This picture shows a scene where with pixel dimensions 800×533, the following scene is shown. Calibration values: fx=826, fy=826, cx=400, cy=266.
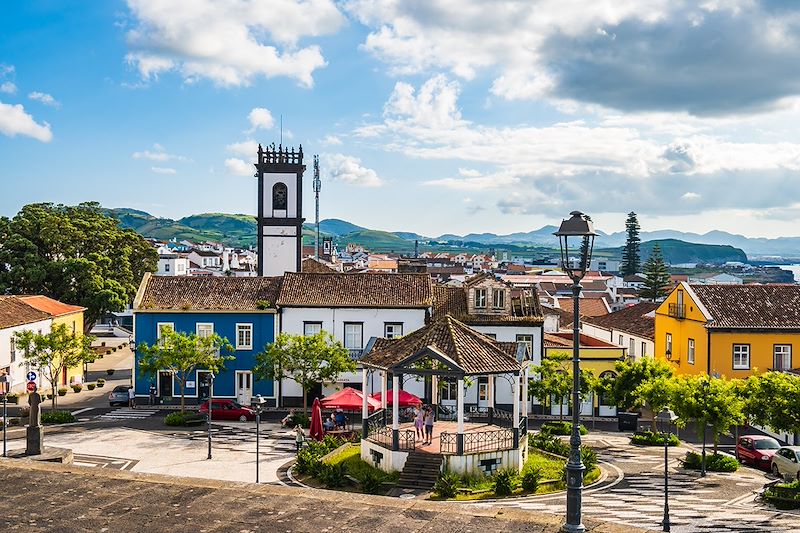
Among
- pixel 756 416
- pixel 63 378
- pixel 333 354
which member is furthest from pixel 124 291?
pixel 756 416

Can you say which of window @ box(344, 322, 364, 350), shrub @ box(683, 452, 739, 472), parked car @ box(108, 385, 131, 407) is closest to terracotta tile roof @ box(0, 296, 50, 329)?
parked car @ box(108, 385, 131, 407)

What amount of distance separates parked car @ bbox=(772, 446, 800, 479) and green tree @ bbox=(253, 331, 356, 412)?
59.4 ft

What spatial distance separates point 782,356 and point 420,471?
25559mm

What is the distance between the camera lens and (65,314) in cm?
4953

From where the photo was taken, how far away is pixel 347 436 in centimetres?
3269

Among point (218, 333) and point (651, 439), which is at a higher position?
point (218, 333)

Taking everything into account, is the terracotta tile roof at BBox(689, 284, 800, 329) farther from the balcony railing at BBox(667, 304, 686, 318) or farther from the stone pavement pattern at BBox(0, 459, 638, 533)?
the stone pavement pattern at BBox(0, 459, 638, 533)

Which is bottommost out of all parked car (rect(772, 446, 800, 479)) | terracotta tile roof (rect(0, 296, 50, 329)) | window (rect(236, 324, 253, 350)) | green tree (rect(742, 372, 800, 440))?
parked car (rect(772, 446, 800, 479))

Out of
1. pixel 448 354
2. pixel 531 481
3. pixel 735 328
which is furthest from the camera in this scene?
pixel 735 328

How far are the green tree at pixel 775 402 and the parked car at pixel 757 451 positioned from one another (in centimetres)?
298

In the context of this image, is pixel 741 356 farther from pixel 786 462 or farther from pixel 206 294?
pixel 206 294

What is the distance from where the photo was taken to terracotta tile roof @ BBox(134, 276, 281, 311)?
43562 millimetres

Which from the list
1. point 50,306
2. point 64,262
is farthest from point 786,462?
point 64,262

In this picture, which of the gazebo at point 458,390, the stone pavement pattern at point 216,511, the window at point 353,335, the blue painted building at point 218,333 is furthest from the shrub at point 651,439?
the stone pavement pattern at point 216,511
